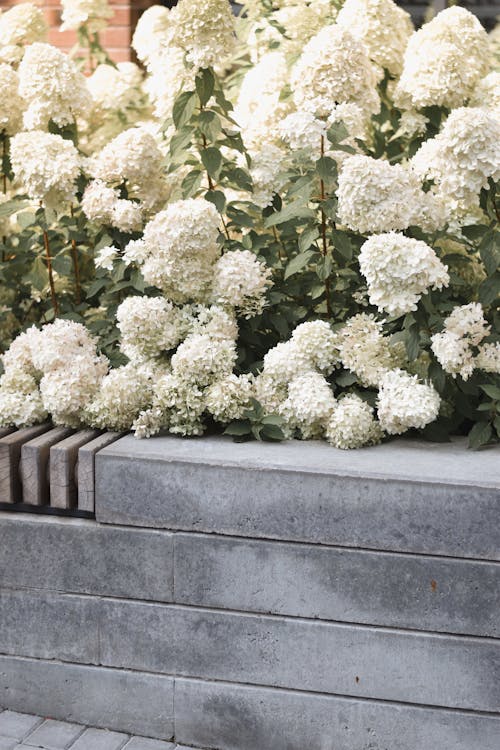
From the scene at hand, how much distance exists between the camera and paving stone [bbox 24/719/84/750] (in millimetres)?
2740

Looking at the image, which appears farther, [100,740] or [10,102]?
[10,102]

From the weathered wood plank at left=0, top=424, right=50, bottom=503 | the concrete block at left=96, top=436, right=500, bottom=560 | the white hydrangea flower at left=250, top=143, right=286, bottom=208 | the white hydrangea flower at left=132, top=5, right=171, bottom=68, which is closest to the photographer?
the concrete block at left=96, top=436, right=500, bottom=560

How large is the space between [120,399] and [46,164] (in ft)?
2.98

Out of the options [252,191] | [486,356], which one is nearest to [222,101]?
[252,191]

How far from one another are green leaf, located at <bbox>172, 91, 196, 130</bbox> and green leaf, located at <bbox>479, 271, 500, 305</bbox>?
109 cm

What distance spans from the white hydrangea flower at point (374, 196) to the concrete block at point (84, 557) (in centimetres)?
106

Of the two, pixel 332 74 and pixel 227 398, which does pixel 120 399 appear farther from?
pixel 332 74

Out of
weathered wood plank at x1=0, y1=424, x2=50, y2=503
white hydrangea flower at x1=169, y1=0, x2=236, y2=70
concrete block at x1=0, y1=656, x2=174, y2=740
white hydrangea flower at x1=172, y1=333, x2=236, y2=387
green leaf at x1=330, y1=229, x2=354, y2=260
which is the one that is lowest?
concrete block at x1=0, y1=656, x2=174, y2=740

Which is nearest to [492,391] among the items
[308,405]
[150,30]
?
[308,405]

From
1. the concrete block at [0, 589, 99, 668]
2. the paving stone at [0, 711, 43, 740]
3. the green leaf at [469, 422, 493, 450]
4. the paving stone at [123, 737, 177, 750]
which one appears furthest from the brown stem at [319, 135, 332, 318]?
the paving stone at [0, 711, 43, 740]

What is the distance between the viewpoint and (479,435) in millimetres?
2748

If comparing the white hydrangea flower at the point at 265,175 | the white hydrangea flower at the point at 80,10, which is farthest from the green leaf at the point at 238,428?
the white hydrangea flower at the point at 80,10

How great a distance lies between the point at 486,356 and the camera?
2738 millimetres

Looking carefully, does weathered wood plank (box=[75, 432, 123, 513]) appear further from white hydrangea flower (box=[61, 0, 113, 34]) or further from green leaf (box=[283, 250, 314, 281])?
white hydrangea flower (box=[61, 0, 113, 34])
